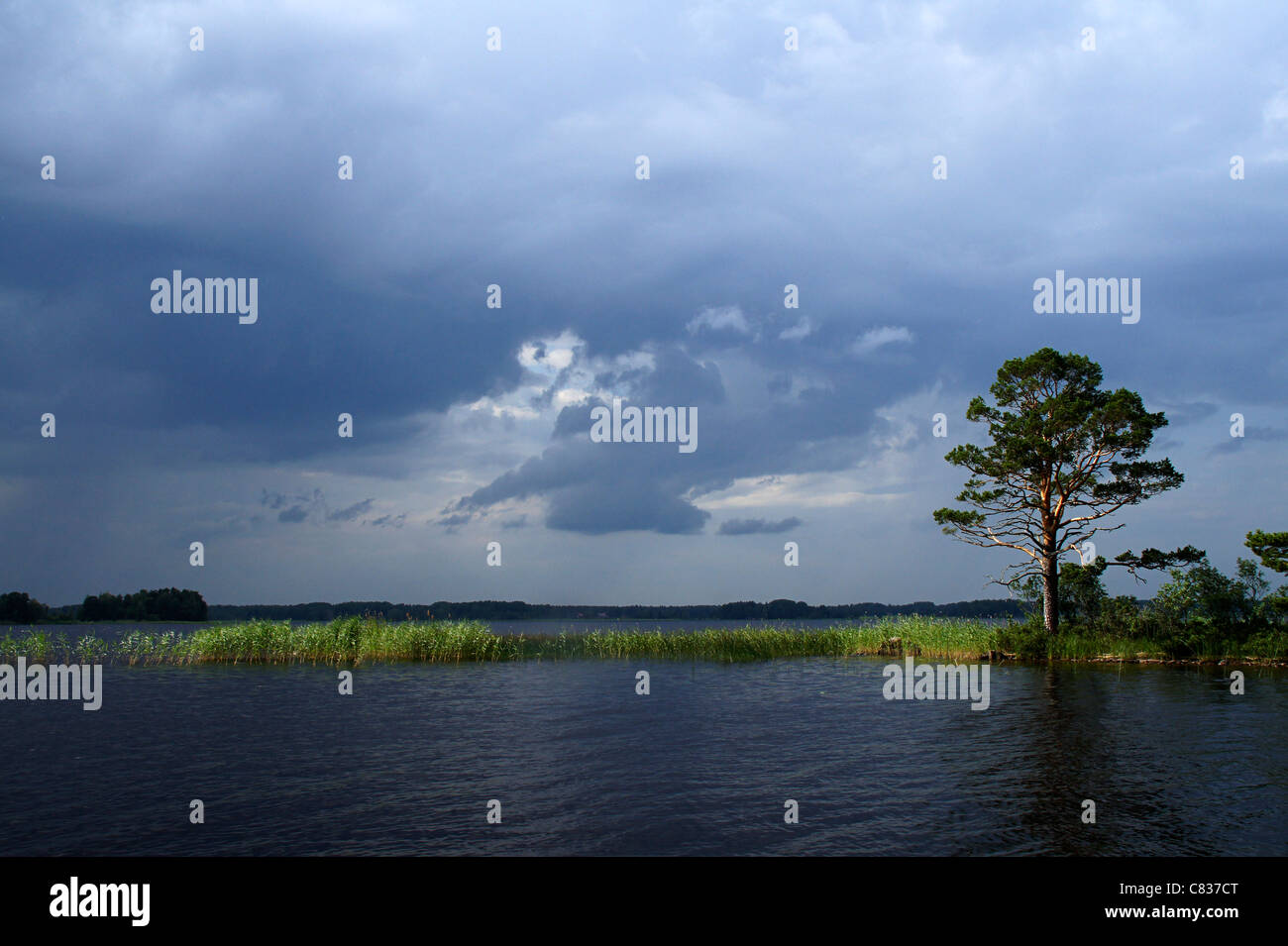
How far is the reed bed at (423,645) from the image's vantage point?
151 feet

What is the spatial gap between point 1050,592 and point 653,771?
3429 cm

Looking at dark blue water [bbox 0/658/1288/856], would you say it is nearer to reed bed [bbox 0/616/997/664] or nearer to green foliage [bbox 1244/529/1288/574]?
green foliage [bbox 1244/529/1288/574]

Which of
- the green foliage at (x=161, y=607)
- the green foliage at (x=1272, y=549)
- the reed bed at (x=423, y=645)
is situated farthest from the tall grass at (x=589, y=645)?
the green foliage at (x=161, y=607)

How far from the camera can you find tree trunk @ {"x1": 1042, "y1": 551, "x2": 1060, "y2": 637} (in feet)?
144

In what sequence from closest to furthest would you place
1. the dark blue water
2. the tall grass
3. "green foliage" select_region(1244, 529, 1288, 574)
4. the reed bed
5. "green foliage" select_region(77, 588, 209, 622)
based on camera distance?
1. the dark blue water
2. "green foliage" select_region(1244, 529, 1288, 574)
3. the tall grass
4. the reed bed
5. "green foliage" select_region(77, 588, 209, 622)

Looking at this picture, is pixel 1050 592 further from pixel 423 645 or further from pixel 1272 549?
pixel 423 645

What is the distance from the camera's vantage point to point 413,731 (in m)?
25.0

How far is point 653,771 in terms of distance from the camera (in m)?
19.5

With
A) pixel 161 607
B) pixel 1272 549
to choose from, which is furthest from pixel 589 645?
pixel 161 607

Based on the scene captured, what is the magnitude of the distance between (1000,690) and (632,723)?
55.3 feet

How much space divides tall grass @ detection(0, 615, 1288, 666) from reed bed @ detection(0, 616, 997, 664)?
0.20 ft

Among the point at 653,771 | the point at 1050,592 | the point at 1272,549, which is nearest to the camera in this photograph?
the point at 653,771

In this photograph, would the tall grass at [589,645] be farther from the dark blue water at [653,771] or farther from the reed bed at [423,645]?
the dark blue water at [653,771]

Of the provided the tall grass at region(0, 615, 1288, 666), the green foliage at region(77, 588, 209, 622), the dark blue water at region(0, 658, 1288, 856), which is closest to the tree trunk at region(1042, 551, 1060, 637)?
the tall grass at region(0, 615, 1288, 666)
